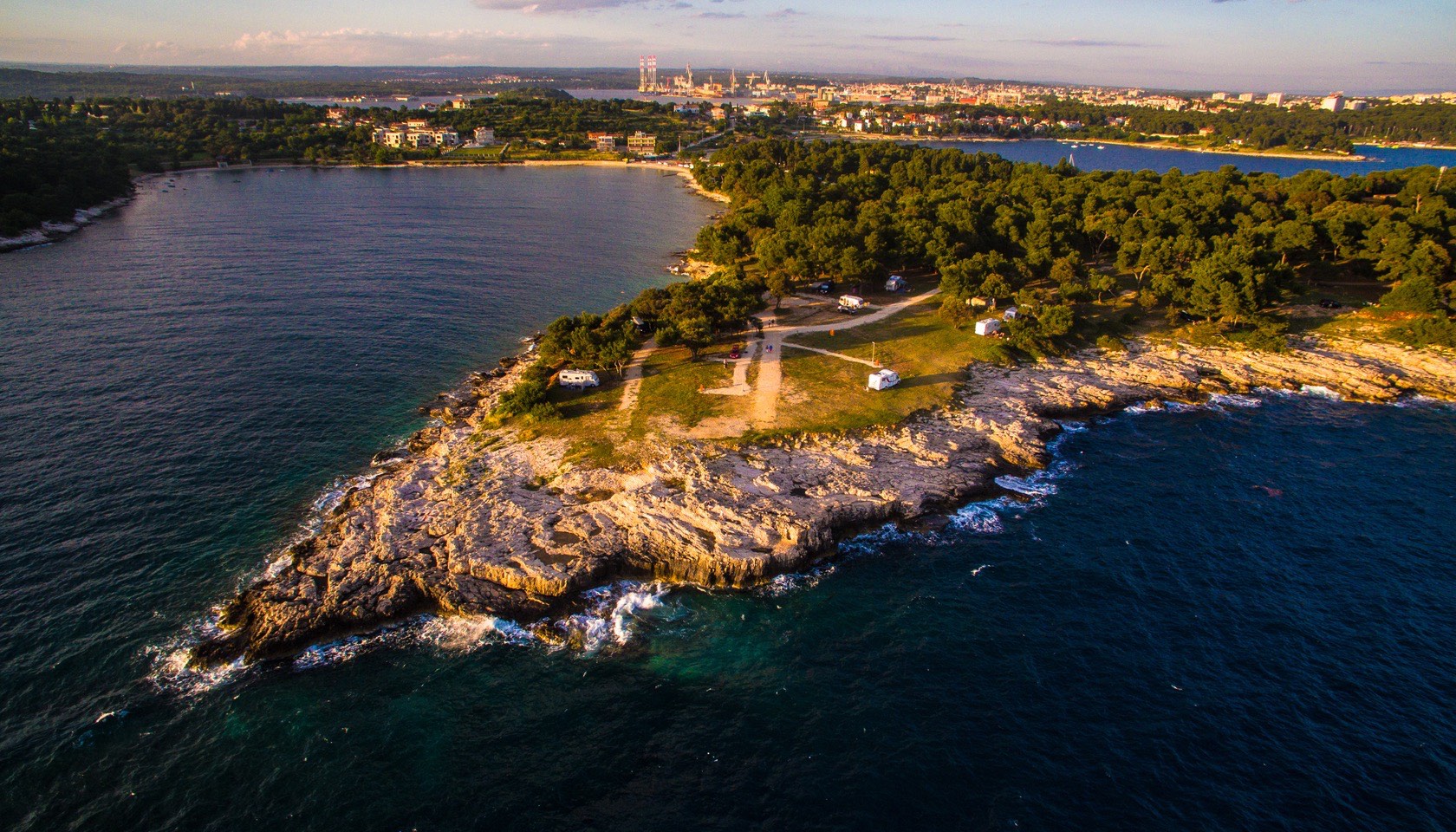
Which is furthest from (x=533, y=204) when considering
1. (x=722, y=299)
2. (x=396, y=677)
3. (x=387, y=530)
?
(x=396, y=677)

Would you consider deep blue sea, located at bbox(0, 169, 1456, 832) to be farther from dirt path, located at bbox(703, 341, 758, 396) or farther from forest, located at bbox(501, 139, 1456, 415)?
dirt path, located at bbox(703, 341, 758, 396)

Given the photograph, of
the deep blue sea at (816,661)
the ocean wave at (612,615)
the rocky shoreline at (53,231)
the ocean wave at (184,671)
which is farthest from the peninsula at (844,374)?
the rocky shoreline at (53,231)

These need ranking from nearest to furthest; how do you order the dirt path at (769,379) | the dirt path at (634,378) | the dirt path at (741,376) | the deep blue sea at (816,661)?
the deep blue sea at (816,661) < the dirt path at (769,379) < the dirt path at (634,378) < the dirt path at (741,376)

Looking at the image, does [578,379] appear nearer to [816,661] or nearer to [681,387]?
[681,387]

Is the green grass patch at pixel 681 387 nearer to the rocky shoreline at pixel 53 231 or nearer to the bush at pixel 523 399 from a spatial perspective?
the bush at pixel 523 399

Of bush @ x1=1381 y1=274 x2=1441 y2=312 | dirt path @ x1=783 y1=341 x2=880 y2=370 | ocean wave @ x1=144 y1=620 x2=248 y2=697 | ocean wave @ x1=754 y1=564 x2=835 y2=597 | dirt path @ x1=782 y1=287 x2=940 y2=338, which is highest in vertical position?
bush @ x1=1381 y1=274 x2=1441 y2=312

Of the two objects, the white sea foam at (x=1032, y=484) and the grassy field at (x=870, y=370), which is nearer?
the white sea foam at (x=1032, y=484)

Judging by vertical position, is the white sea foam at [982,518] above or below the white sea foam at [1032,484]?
below

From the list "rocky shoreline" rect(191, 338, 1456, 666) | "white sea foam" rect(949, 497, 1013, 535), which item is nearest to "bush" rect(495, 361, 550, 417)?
"rocky shoreline" rect(191, 338, 1456, 666)
